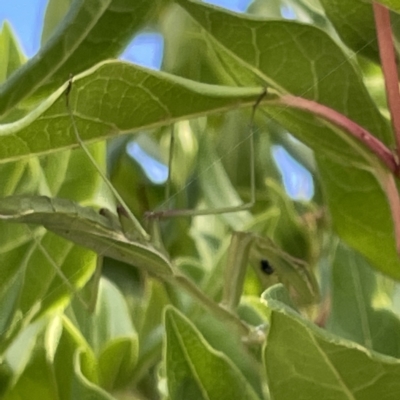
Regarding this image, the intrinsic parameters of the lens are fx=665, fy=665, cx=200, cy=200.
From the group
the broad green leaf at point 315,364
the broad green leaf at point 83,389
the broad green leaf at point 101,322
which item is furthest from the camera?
the broad green leaf at point 101,322

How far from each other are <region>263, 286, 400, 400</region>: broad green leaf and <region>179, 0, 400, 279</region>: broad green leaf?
4.8 inches

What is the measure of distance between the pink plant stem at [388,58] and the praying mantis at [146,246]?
6 cm

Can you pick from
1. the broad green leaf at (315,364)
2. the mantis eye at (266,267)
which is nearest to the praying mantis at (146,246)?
the mantis eye at (266,267)

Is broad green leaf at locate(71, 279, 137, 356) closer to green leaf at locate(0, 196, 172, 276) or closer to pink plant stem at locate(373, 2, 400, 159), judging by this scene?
green leaf at locate(0, 196, 172, 276)

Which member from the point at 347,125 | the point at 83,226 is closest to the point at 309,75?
the point at 347,125

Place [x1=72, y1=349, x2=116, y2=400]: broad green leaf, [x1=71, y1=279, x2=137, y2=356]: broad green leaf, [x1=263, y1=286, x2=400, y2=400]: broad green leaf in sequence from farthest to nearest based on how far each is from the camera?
1. [x1=71, y1=279, x2=137, y2=356]: broad green leaf
2. [x1=72, y1=349, x2=116, y2=400]: broad green leaf
3. [x1=263, y1=286, x2=400, y2=400]: broad green leaf

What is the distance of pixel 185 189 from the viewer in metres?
0.59

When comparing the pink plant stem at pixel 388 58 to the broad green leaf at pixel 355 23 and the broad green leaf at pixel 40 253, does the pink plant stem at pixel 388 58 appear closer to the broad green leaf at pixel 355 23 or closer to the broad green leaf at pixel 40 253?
the broad green leaf at pixel 355 23

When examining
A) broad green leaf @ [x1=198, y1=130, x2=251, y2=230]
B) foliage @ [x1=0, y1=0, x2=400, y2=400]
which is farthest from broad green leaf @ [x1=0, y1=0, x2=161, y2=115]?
broad green leaf @ [x1=198, y1=130, x2=251, y2=230]

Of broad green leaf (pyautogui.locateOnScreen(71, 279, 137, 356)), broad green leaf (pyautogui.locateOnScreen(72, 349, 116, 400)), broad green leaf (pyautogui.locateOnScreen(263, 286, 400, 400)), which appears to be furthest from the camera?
broad green leaf (pyautogui.locateOnScreen(71, 279, 137, 356))

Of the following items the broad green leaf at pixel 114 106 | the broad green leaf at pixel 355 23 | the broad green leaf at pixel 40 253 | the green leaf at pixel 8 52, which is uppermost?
the green leaf at pixel 8 52

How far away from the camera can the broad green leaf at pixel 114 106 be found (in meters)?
0.30

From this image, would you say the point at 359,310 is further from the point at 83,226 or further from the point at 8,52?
the point at 8,52

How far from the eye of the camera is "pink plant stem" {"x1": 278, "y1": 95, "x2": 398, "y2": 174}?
1.09 ft
